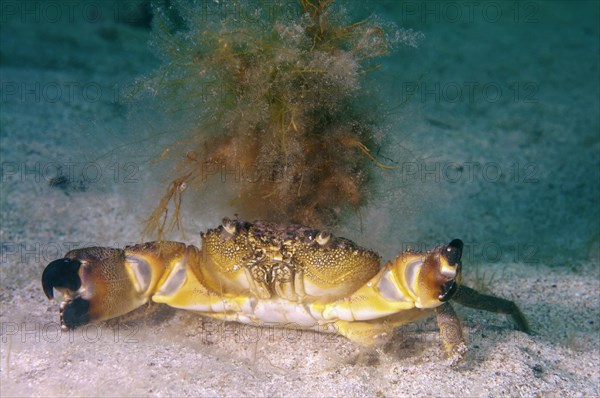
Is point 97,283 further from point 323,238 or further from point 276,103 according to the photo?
point 276,103

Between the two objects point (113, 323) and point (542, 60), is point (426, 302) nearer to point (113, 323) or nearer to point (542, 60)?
point (113, 323)

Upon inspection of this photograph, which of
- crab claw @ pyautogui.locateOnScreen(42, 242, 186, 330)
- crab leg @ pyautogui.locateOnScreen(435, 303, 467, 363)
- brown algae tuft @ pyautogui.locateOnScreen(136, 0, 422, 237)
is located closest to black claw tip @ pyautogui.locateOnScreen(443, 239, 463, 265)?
crab leg @ pyautogui.locateOnScreen(435, 303, 467, 363)

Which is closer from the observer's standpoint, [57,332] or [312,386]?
[312,386]

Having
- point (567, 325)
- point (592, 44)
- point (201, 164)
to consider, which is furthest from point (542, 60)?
point (201, 164)

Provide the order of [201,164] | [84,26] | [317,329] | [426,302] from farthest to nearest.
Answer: [84,26] < [201,164] < [317,329] < [426,302]

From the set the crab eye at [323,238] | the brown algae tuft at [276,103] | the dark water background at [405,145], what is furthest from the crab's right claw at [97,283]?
the crab eye at [323,238]

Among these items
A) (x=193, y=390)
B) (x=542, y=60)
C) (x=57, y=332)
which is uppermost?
(x=542, y=60)
